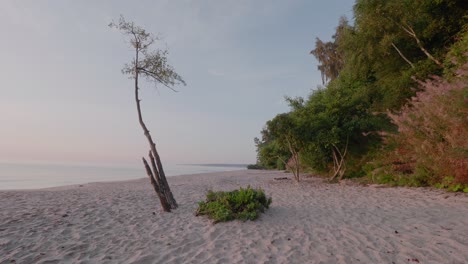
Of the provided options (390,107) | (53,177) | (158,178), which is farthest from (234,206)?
(53,177)

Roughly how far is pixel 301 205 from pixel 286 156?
14.1 metres

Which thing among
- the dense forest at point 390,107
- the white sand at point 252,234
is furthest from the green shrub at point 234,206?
the dense forest at point 390,107

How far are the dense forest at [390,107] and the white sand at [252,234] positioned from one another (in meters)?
1.84

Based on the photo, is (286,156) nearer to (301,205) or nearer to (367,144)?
(367,144)

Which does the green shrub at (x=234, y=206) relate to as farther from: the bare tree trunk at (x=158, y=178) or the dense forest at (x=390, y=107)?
the dense forest at (x=390, y=107)

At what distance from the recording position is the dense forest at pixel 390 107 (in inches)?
316

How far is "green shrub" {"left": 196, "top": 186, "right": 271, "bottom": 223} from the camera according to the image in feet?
19.2

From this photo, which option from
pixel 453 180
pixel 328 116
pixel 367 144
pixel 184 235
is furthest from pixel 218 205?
pixel 367 144

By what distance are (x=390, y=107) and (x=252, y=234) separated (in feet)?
38.7

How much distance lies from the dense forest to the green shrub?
4.94 metres

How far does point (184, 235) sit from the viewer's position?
5.00 m

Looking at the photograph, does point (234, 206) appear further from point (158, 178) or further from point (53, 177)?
point (53, 177)

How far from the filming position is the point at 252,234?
4.96 meters

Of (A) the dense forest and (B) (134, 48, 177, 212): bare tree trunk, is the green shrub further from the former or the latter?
(A) the dense forest
